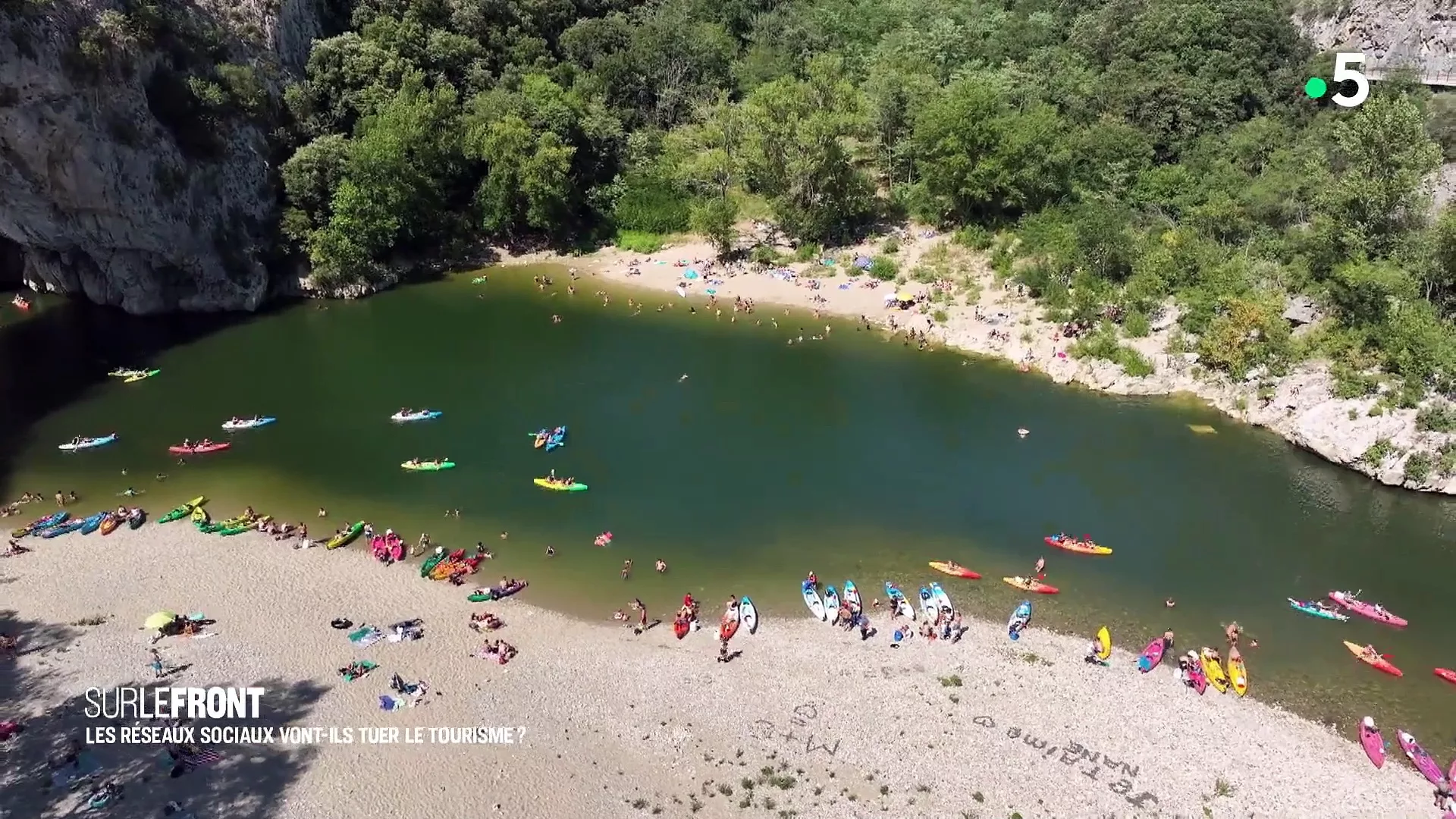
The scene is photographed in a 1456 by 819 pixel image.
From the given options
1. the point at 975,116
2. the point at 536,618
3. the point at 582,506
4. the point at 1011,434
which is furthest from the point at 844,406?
the point at 975,116

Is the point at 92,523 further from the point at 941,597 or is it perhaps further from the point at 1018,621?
the point at 1018,621

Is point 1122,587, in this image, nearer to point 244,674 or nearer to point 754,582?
point 754,582

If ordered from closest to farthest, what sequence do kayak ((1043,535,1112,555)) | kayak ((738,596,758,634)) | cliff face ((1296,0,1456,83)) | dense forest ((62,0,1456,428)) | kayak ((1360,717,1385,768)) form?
kayak ((1360,717,1385,768)) < kayak ((738,596,758,634)) < kayak ((1043,535,1112,555)) < dense forest ((62,0,1456,428)) < cliff face ((1296,0,1456,83))

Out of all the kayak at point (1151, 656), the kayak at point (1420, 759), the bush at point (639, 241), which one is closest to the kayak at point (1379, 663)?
the kayak at point (1420, 759)

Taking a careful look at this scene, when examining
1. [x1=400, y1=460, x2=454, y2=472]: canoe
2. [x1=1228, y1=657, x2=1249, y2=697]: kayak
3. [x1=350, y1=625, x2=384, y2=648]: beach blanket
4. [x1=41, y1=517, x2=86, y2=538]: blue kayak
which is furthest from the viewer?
[x1=400, y1=460, x2=454, y2=472]: canoe

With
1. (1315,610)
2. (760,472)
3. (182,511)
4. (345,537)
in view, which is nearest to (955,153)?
(760,472)

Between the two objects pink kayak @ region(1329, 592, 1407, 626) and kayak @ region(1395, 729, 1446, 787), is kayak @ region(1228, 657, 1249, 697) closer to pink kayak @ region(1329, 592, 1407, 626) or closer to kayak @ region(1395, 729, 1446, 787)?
kayak @ region(1395, 729, 1446, 787)

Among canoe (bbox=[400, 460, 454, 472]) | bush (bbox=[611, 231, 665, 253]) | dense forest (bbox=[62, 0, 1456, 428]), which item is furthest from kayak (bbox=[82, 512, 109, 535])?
bush (bbox=[611, 231, 665, 253])
